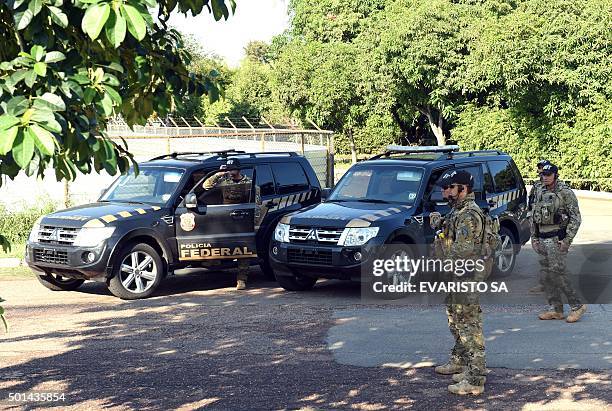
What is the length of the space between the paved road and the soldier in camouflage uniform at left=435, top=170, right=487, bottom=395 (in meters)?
0.27

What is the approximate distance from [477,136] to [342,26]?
91.4ft

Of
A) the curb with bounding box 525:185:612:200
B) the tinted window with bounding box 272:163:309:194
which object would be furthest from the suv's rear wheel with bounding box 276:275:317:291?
the curb with bounding box 525:185:612:200

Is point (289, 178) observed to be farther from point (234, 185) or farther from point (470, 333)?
point (470, 333)

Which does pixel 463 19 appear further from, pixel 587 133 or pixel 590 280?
pixel 590 280

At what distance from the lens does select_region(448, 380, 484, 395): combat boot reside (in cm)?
730

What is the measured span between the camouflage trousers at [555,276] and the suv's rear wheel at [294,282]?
3518 mm

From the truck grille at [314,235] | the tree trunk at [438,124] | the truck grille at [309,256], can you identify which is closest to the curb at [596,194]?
the tree trunk at [438,124]

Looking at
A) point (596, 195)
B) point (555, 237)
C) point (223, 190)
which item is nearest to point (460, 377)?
point (555, 237)

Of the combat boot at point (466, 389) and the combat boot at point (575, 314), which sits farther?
the combat boot at point (575, 314)

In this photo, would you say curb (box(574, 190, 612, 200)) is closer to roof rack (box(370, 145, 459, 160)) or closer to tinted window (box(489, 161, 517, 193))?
tinted window (box(489, 161, 517, 193))

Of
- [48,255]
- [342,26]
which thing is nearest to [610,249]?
[48,255]

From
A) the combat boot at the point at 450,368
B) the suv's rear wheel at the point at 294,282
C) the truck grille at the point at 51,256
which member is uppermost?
the truck grille at the point at 51,256

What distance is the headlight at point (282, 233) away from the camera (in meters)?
12.4

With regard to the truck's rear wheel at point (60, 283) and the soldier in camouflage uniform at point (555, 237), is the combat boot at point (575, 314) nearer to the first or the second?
the soldier in camouflage uniform at point (555, 237)
